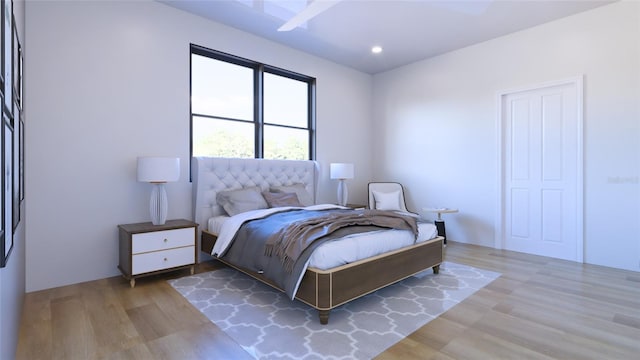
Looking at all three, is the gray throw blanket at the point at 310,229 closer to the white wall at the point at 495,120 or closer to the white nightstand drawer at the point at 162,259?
the white nightstand drawer at the point at 162,259

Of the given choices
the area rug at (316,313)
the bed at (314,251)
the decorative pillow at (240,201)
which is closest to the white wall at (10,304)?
the area rug at (316,313)

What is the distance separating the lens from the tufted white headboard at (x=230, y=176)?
3736 millimetres

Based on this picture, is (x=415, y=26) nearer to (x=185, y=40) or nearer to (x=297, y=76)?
(x=297, y=76)

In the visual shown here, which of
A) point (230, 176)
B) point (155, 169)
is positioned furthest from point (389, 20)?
point (155, 169)

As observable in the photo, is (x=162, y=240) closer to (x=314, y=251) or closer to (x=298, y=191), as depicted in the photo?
(x=314, y=251)

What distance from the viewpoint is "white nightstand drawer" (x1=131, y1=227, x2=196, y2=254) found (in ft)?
9.73

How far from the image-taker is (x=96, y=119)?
315cm

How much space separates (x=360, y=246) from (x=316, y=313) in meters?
0.61

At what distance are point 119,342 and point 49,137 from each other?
205cm

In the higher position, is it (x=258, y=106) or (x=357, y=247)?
(x=258, y=106)

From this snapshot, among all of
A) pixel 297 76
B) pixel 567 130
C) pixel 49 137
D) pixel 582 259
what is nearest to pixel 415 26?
pixel 297 76

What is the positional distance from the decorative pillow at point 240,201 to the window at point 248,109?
62 cm

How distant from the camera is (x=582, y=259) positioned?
12.5 ft

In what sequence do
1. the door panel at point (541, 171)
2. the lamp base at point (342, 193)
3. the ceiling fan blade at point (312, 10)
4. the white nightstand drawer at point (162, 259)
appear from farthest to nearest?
1. the lamp base at point (342, 193)
2. the door panel at point (541, 171)
3. the white nightstand drawer at point (162, 259)
4. the ceiling fan blade at point (312, 10)
